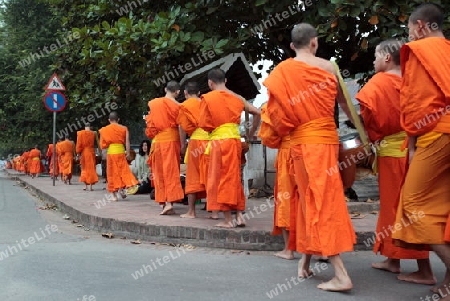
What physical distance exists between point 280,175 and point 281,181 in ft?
0.27

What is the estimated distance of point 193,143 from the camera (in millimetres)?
7223

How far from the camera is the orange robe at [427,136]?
3.57 metres

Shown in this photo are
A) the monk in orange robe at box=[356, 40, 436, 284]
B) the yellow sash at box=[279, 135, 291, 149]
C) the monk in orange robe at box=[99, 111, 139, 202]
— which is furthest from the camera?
the monk in orange robe at box=[99, 111, 139, 202]

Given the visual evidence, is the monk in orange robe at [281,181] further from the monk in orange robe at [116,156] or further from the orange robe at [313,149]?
the monk in orange robe at [116,156]

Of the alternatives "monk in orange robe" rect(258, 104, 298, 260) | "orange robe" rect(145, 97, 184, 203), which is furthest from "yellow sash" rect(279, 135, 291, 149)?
"orange robe" rect(145, 97, 184, 203)

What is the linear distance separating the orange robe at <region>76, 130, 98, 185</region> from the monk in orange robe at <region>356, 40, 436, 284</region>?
36.3ft

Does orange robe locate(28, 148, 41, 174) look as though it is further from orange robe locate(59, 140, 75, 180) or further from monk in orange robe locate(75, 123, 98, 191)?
monk in orange robe locate(75, 123, 98, 191)

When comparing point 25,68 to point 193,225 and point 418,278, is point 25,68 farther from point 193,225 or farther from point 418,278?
point 418,278

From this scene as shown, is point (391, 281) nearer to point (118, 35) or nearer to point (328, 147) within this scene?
point (328, 147)

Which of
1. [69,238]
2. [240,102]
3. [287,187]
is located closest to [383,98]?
[287,187]

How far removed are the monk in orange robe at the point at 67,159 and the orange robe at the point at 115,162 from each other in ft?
27.2

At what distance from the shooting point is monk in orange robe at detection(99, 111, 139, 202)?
35.0 ft

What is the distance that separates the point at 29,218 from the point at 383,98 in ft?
21.5

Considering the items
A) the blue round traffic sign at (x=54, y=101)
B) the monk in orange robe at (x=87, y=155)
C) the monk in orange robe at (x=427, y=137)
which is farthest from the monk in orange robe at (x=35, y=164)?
the monk in orange robe at (x=427, y=137)
